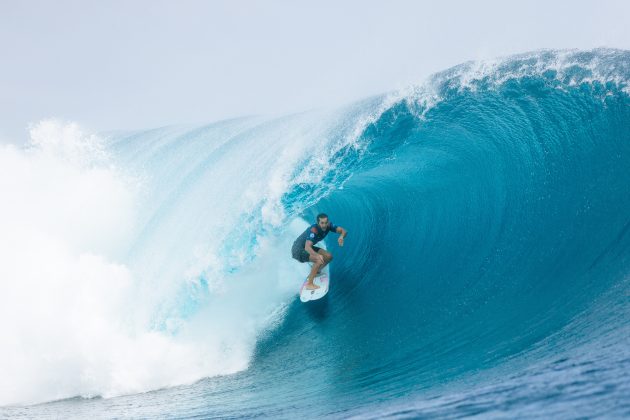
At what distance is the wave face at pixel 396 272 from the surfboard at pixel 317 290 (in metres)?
0.20

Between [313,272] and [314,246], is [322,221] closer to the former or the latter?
[314,246]

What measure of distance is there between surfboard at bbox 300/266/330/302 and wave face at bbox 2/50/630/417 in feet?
0.67

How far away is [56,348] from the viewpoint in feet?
19.6

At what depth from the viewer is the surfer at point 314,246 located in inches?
256

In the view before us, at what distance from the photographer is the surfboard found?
7.29 metres

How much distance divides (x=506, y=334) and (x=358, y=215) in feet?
16.0

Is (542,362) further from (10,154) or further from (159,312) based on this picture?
(10,154)

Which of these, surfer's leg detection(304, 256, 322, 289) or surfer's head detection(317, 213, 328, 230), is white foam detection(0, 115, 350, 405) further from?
surfer's head detection(317, 213, 328, 230)

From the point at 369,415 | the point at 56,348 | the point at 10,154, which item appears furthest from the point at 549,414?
the point at 10,154

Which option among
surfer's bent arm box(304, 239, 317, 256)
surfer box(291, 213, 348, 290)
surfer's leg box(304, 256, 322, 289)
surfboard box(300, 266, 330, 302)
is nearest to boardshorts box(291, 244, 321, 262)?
surfer box(291, 213, 348, 290)

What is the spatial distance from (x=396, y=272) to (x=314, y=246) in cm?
130

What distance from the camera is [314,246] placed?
7039 mm

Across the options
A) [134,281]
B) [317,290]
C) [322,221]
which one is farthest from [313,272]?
[134,281]

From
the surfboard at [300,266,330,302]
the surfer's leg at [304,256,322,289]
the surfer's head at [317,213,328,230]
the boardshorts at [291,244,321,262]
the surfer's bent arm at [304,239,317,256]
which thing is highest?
the surfer's head at [317,213,328,230]
